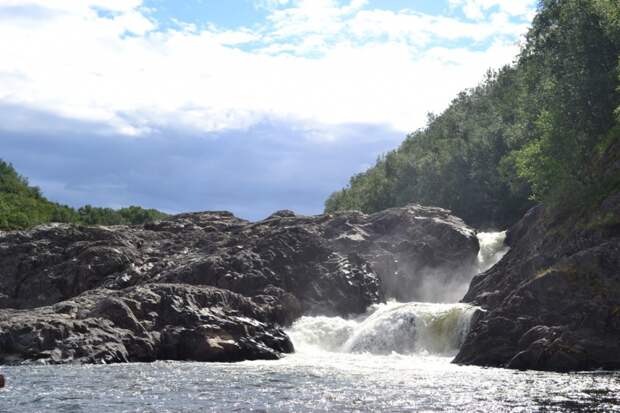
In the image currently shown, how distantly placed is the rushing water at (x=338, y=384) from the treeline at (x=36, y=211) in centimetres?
8446

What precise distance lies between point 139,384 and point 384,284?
3575 centimetres

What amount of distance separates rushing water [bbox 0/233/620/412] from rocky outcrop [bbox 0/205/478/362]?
403cm

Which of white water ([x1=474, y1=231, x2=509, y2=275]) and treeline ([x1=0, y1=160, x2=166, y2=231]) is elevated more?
treeline ([x1=0, y1=160, x2=166, y2=231])

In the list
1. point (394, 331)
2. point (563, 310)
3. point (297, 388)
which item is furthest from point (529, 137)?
point (297, 388)

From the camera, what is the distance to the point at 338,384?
40.1m

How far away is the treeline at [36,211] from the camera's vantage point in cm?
13312

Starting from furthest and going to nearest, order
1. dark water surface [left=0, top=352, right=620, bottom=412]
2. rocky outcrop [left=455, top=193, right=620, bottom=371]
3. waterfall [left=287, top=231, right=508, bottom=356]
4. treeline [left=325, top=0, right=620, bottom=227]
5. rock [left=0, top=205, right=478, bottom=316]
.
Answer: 1. rock [left=0, top=205, right=478, bottom=316]
2. treeline [left=325, top=0, right=620, bottom=227]
3. waterfall [left=287, top=231, right=508, bottom=356]
4. rocky outcrop [left=455, top=193, right=620, bottom=371]
5. dark water surface [left=0, top=352, right=620, bottom=412]

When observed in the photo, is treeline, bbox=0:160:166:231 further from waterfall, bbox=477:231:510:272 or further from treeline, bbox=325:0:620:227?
waterfall, bbox=477:231:510:272

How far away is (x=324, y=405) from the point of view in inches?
1310

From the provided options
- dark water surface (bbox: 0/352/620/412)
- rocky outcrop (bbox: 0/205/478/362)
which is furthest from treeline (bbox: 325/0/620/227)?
dark water surface (bbox: 0/352/620/412)

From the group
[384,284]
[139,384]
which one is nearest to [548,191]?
[384,284]

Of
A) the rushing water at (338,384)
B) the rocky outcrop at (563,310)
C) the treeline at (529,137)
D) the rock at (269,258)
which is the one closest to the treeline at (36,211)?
the treeline at (529,137)

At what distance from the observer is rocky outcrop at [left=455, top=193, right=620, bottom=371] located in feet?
145

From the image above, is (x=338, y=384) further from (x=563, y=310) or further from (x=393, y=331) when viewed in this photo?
(x=393, y=331)
